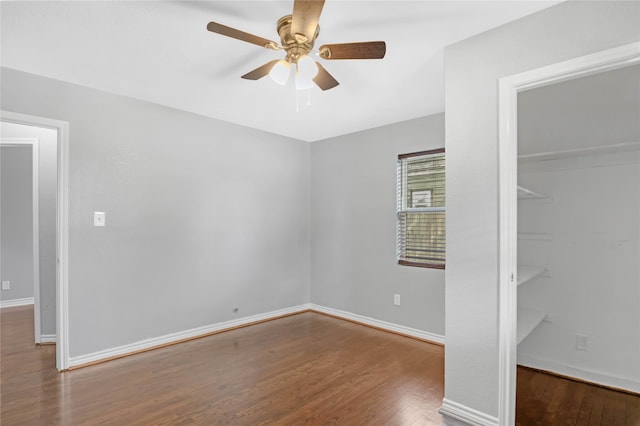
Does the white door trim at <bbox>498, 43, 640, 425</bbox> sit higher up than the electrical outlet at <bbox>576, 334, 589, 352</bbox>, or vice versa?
the white door trim at <bbox>498, 43, 640, 425</bbox>

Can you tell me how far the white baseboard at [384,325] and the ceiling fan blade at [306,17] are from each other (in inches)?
120

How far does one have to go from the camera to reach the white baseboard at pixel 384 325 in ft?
11.5

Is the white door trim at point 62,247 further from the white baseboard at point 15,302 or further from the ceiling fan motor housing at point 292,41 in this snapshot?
the white baseboard at point 15,302

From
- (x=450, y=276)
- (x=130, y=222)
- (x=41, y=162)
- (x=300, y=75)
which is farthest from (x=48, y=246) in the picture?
(x=450, y=276)

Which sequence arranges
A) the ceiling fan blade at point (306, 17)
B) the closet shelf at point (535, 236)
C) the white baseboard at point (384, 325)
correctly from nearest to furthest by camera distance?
the ceiling fan blade at point (306, 17)
the closet shelf at point (535, 236)
the white baseboard at point (384, 325)

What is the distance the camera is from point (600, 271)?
9.00 feet

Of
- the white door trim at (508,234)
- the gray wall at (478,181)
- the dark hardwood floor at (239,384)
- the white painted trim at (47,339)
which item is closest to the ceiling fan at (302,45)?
the gray wall at (478,181)

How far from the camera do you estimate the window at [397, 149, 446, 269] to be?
11.7 feet

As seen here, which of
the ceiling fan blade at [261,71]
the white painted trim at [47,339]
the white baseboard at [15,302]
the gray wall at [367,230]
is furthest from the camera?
the white baseboard at [15,302]

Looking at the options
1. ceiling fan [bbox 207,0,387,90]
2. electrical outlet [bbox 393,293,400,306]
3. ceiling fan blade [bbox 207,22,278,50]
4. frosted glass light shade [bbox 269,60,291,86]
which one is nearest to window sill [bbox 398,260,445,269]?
A: electrical outlet [bbox 393,293,400,306]

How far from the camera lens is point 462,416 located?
6.79 ft

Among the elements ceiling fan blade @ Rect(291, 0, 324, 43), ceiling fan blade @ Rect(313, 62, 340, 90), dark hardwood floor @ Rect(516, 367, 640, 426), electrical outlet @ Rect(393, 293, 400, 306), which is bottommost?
dark hardwood floor @ Rect(516, 367, 640, 426)

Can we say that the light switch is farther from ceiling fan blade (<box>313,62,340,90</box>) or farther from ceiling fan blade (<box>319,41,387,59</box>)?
ceiling fan blade (<box>319,41,387,59</box>)

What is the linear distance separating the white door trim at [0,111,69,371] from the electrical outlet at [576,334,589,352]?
428 centimetres
